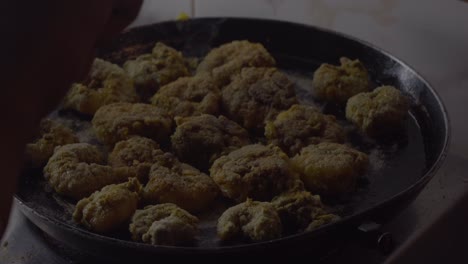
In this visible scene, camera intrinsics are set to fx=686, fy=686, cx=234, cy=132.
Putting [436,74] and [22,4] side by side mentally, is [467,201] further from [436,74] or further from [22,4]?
[22,4]

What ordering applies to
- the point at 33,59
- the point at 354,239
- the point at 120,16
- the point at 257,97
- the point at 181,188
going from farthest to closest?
the point at 257,97
the point at 181,188
the point at 354,239
the point at 120,16
the point at 33,59

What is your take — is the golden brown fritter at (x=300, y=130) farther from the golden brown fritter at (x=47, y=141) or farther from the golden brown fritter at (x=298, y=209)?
the golden brown fritter at (x=47, y=141)

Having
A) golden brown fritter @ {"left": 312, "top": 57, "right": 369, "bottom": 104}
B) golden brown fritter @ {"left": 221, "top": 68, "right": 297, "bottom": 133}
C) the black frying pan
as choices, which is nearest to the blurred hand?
the black frying pan

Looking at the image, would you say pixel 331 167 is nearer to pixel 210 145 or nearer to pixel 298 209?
pixel 298 209

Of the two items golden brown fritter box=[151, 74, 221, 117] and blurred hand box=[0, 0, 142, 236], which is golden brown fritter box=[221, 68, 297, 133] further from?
blurred hand box=[0, 0, 142, 236]

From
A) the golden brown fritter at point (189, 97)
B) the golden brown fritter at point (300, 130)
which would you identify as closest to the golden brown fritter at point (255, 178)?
the golden brown fritter at point (300, 130)

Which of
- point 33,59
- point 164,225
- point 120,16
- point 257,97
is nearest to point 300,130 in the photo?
point 257,97
